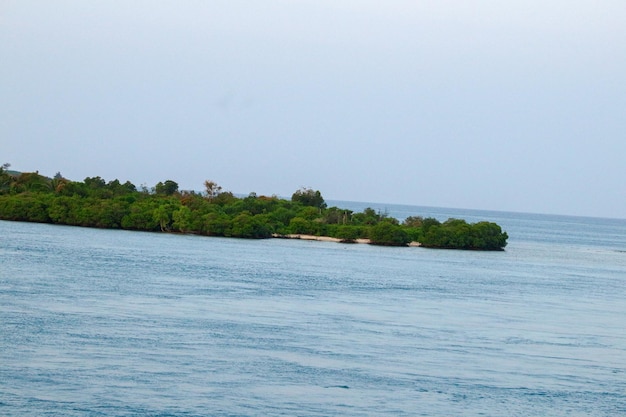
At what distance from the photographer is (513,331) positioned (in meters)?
39.1

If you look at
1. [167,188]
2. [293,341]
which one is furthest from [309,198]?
[293,341]

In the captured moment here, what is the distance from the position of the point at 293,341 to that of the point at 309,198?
103 m

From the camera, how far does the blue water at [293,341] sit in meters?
25.0

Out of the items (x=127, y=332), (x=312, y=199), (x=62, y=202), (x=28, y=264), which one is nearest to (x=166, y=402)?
(x=127, y=332)

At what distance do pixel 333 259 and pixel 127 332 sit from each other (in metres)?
45.5

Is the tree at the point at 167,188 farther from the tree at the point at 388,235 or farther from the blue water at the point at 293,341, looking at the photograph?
the blue water at the point at 293,341

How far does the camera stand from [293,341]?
33.2 meters

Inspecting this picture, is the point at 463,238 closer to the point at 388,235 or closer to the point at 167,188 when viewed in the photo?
the point at 388,235

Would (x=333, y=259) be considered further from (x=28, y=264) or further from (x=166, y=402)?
(x=166, y=402)

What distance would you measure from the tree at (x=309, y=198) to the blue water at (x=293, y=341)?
69.4 metres

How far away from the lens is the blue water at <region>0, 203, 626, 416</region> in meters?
25.0

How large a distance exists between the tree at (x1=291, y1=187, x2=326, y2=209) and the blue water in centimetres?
6944

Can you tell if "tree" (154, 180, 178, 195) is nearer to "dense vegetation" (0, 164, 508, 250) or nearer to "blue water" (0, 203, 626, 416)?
"dense vegetation" (0, 164, 508, 250)

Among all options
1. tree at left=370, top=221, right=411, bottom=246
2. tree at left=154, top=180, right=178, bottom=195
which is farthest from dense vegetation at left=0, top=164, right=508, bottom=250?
tree at left=154, top=180, right=178, bottom=195
